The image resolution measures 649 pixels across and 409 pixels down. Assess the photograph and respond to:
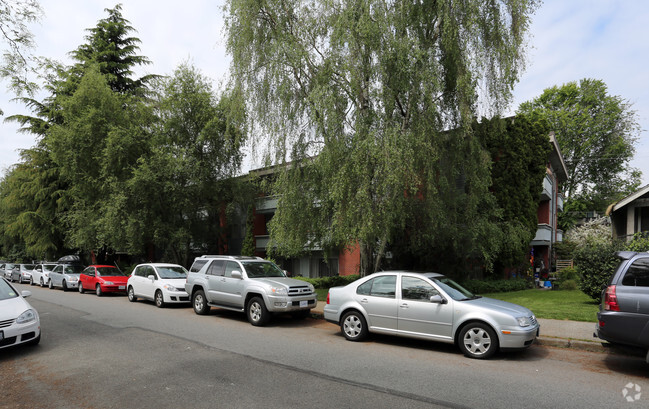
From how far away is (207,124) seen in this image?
23062mm

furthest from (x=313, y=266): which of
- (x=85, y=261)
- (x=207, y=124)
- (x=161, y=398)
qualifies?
(x=85, y=261)

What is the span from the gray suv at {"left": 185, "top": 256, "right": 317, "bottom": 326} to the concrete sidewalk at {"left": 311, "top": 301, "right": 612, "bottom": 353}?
5.79m

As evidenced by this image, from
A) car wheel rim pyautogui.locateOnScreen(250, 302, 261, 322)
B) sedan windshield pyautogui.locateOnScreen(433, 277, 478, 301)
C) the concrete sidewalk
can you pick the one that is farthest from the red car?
the concrete sidewalk

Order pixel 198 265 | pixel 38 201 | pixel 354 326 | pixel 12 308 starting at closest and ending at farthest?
pixel 12 308, pixel 354 326, pixel 198 265, pixel 38 201

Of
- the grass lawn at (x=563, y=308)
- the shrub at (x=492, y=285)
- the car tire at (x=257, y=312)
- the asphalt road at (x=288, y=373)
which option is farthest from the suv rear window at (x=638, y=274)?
the shrub at (x=492, y=285)

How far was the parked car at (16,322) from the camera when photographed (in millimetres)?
7156

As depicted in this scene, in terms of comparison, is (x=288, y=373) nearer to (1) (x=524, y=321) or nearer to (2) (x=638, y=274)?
(1) (x=524, y=321)

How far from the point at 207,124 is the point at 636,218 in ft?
68.8

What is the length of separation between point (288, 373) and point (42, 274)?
2567 cm

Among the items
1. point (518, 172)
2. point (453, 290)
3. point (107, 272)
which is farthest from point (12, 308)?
point (518, 172)

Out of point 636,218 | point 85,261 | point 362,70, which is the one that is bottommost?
point 85,261

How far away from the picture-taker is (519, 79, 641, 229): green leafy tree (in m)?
40.1

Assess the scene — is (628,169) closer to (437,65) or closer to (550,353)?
(437,65)

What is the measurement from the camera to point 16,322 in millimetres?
7328
